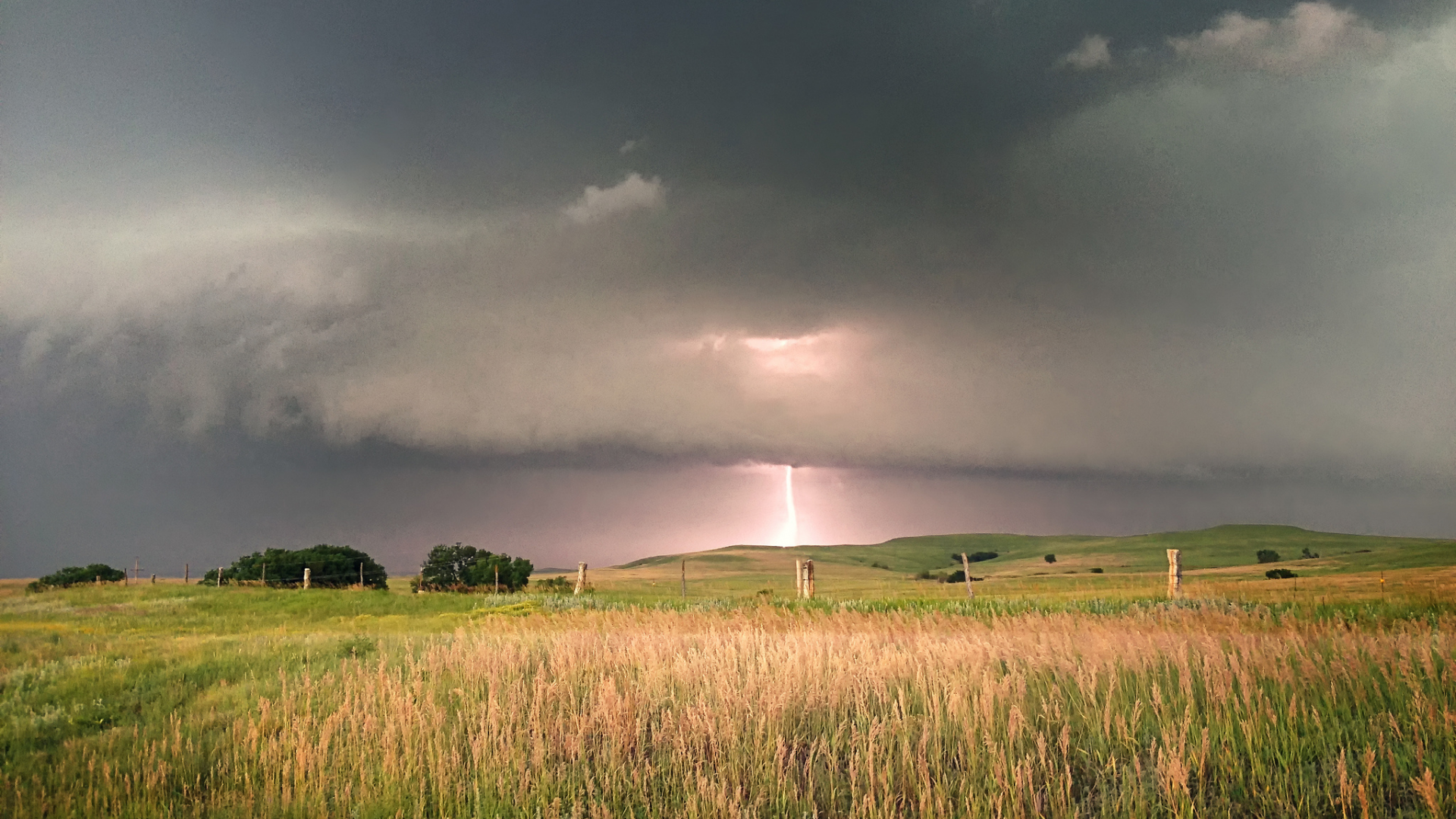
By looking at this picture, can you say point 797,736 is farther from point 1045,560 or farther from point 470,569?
point 1045,560

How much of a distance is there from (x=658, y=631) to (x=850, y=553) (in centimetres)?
14695

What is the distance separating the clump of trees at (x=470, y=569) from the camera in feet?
230

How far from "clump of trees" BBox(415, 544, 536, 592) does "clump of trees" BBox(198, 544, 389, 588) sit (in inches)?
173

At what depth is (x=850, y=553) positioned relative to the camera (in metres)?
159

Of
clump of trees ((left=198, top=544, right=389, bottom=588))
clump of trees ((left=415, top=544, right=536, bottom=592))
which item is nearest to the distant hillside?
clump of trees ((left=415, top=544, right=536, bottom=592))

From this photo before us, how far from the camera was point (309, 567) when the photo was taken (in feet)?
241

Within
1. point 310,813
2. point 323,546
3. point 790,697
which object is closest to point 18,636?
point 310,813

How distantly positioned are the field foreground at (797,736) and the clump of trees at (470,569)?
5943 centimetres

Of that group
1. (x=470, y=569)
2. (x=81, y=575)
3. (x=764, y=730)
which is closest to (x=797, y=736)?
(x=764, y=730)

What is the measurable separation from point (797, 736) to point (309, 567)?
7764 centimetres

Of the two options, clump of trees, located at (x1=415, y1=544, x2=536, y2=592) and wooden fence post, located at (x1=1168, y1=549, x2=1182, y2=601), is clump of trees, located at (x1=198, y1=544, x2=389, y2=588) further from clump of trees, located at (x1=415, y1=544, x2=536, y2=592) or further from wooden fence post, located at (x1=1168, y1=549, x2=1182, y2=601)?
wooden fence post, located at (x1=1168, y1=549, x2=1182, y2=601)

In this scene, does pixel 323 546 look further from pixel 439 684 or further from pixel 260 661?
pixel 439 684

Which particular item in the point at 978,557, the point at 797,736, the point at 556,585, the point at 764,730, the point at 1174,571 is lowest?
the point at 978,557

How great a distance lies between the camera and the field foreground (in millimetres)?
5578
